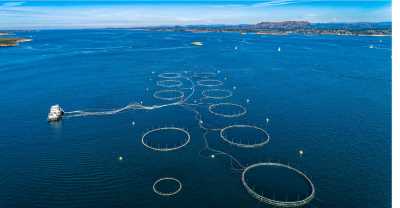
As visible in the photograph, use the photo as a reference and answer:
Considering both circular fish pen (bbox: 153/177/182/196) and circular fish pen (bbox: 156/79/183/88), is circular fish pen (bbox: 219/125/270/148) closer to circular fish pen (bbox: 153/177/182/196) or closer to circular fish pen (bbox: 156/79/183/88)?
circular fish pen (bbox: 153/177/182/196)

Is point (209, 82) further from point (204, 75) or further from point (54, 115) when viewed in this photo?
point (54, 115)

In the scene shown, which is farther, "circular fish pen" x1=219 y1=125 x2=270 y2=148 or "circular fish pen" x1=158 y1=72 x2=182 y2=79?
"circular fish pen" x1=158 y1=72 x2=182 y2=79

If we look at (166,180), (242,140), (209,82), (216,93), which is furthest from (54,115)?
(209,82)

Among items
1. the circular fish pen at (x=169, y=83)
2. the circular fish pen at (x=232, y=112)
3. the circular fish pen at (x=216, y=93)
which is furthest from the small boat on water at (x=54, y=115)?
the circular fish pen at (x=216, y=93)

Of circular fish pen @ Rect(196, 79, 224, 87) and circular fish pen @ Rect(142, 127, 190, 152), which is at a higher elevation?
circular fish pen @ Rect(196, 79, 224, 87)

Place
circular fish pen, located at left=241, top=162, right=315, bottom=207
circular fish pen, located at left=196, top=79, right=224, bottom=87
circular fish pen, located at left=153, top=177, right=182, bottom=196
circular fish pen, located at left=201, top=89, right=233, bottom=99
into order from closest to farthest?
circular fish pen, located at left=241, top=162, right=315, bottom=207 < circular fish pen, located at left=153, top=177, right=182, bottom=196 < circular fish pen, located at left=201, top=89, right=233, bottom=99 < circular fish pen, located at left=196, top=79, right=224, bottom=87

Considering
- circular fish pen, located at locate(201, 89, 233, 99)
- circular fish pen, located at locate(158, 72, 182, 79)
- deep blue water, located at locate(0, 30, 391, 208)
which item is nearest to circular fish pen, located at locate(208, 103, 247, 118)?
deep blue water, located at locate(0, 30, 391, 208)
